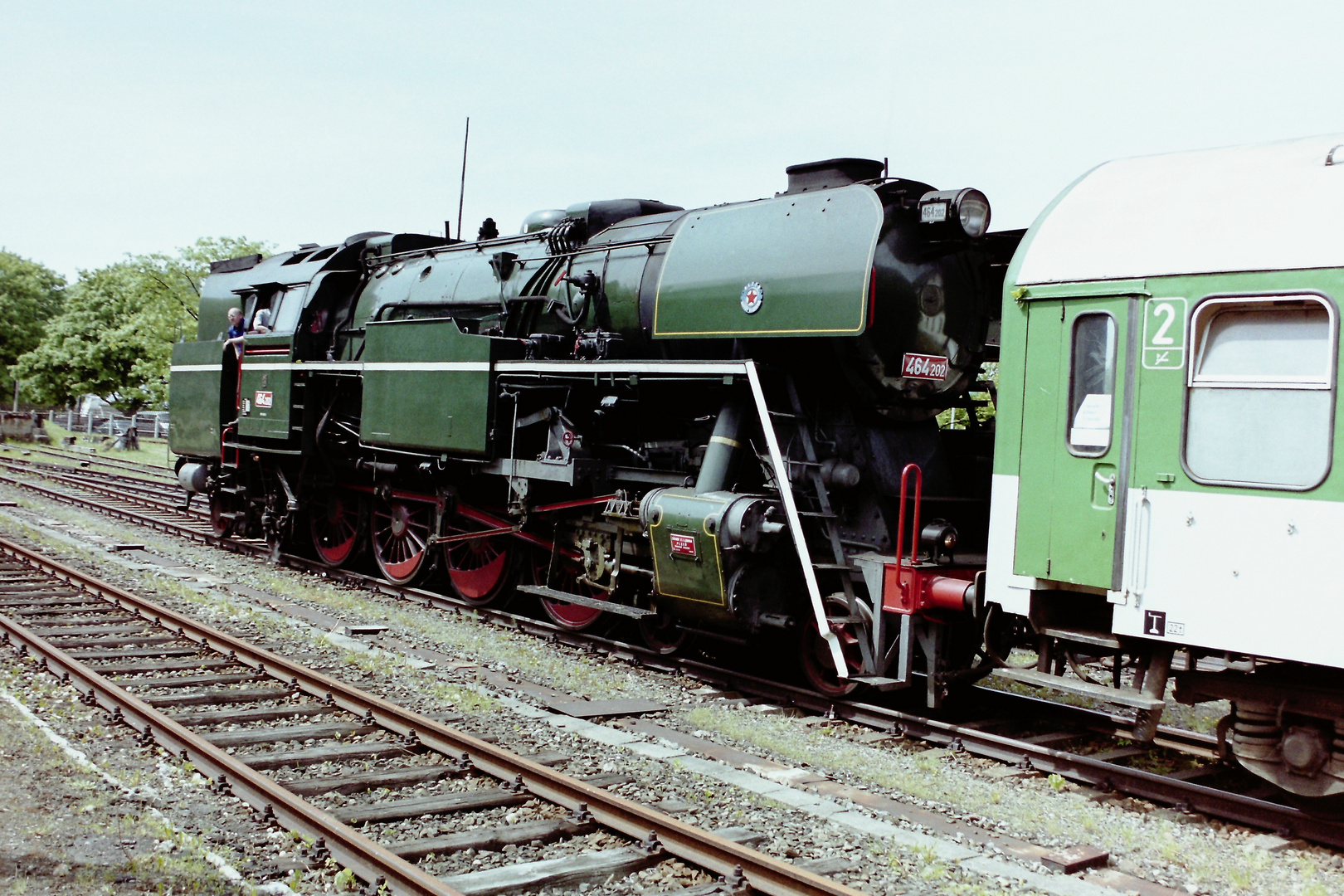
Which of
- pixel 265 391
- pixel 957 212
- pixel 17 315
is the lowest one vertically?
pixel 265 391

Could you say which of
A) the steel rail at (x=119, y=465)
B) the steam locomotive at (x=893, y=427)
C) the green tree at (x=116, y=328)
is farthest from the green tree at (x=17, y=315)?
the steam locomotive at (x=893, y=427)

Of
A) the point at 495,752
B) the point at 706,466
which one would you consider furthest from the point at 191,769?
the point at 706,466

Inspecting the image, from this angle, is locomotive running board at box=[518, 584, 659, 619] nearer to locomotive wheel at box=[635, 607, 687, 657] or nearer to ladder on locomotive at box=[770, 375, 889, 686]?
locomotive wheel at box=[635, 607, 687, 657]

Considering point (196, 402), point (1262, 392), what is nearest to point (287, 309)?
point (196, 402)

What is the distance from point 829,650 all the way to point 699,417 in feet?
6.78

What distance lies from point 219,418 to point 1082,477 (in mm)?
11576

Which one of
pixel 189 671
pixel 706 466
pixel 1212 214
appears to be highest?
pixel 1212 214

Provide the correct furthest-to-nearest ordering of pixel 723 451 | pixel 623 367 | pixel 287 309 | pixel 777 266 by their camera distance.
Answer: pixel 287 309, pixel 623 367, pixel 723 451, pixel 777 266

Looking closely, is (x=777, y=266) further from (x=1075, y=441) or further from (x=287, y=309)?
(x=287, y=309)

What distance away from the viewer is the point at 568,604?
10180mm

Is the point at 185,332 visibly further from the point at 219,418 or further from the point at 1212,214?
the point at 1212,214

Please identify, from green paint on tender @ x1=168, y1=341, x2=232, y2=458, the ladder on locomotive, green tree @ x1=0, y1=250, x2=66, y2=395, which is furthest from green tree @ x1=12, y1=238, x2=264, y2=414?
the ladder on locomotive

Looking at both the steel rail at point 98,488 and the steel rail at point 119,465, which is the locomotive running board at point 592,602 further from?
the steel rail at point 119,465

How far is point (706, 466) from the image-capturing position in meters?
8.02
